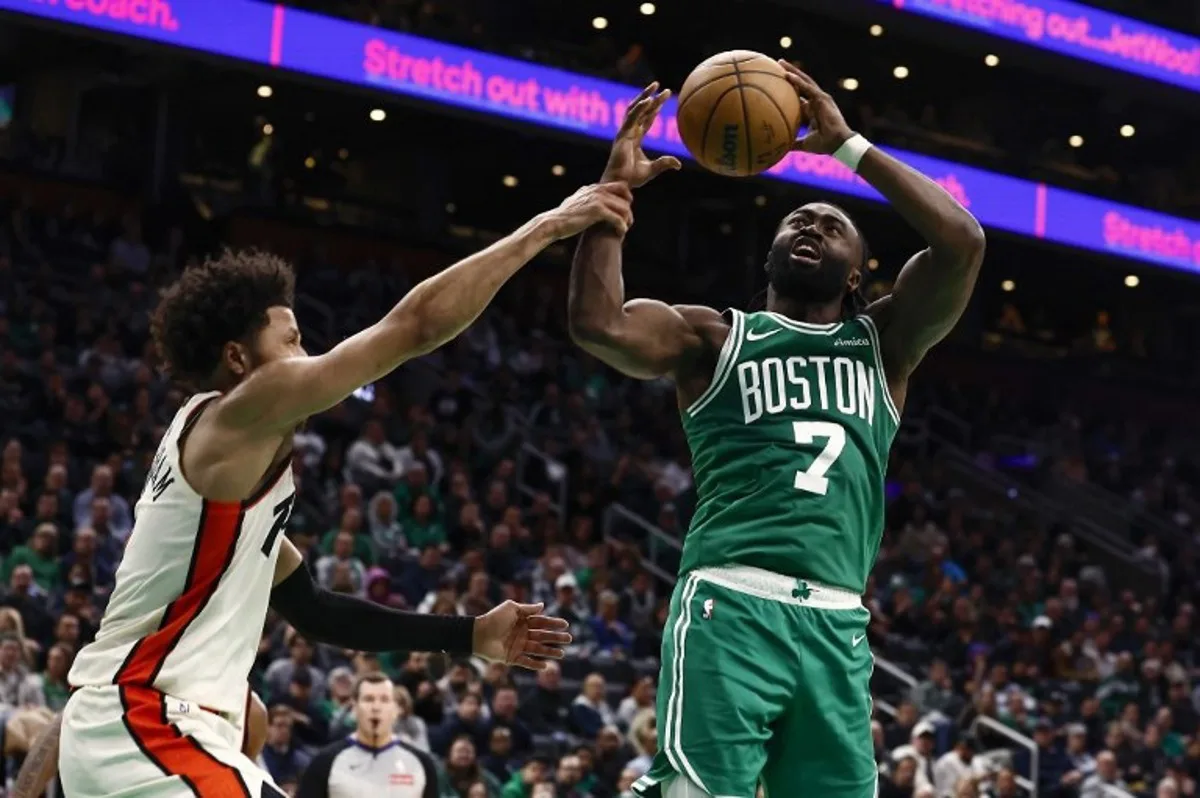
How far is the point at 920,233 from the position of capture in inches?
198

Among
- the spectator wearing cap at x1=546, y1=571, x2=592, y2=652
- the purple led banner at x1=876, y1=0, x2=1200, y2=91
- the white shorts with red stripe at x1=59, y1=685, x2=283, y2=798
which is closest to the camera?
the white shorts with red stripe at x1=59, y1=685, x2=283, y2=798

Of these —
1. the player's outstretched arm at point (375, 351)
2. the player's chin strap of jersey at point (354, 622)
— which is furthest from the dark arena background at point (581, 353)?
the player's outstretched arm at point (375, 351)

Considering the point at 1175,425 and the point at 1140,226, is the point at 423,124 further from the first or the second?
the point at 1175,425

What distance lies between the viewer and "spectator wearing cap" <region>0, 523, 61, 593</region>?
12594 mm

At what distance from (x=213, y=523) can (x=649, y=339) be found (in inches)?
58.1

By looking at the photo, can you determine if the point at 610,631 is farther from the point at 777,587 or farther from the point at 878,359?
the point at 777,587

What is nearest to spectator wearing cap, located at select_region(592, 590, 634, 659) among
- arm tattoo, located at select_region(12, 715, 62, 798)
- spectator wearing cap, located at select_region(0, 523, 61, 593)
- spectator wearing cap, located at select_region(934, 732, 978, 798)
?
spectator wearing cap, located at select_region(934, 732, 978, 798)

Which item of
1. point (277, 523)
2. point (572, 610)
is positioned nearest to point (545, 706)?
point (572, 610)

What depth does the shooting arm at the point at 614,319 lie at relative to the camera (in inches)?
199

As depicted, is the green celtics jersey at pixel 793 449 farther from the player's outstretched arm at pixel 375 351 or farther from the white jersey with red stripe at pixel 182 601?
the white jersey with red stripe at pixel 182 601

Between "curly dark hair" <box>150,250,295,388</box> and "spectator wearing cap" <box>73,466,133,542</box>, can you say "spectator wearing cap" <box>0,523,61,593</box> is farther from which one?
"curly dark hair" <box>150,250,295,388</box>

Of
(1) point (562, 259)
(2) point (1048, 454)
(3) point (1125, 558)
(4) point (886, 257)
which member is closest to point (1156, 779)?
(3) point (1125, 558)

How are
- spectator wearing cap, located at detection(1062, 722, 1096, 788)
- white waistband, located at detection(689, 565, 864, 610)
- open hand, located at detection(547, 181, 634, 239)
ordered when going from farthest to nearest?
1. spectator wearing cap, located at detection(1062, 722, 1096, 788)
2. white waistband, located at detection(689, 565, 864, 610)
3. open hand, located at detection(547, 181, 634, 239)

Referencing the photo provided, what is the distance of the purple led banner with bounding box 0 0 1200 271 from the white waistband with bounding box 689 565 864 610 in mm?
13698
